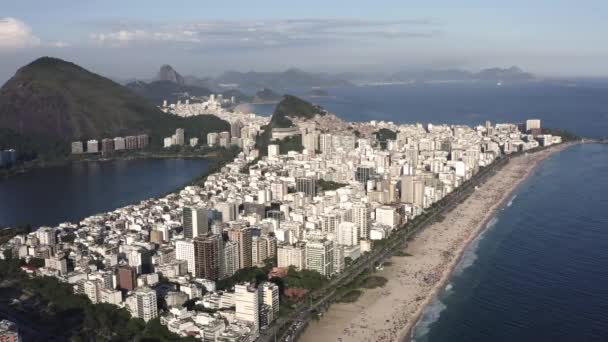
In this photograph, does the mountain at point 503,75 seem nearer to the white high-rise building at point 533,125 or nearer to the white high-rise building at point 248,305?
the white high-rise building at point 533,125

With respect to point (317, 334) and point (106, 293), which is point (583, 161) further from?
point (106, 293)

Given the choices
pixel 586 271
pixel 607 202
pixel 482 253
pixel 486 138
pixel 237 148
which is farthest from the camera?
pixel 237 148

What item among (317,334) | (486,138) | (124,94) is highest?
(124,94)

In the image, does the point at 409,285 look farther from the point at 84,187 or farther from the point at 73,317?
the point at 84,187

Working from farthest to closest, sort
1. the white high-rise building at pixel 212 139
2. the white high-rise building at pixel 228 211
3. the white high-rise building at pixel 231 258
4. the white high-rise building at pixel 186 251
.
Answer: the white high-rise building at pixel 212 139 < the white high-rise building at pixel 228 211 < the white high-rise building at pixel 231 258 < the white high-rise building at pixel 186 251

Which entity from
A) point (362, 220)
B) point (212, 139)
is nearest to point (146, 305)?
point (362, 220)

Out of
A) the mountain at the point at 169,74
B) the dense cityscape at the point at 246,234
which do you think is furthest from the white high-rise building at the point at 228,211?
the mountain at the point at 169,74

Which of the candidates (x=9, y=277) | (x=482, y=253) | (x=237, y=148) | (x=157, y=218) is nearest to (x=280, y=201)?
→ (x=157, y=218)
